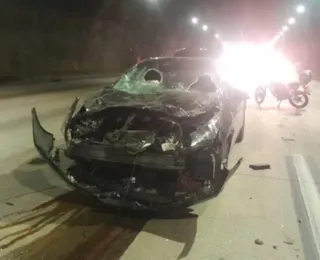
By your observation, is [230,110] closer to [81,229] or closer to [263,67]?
[81,229]

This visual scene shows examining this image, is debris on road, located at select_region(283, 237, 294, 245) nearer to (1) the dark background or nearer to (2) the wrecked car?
(2) the wrecked car

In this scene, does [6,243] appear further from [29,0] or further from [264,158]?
[29,0]

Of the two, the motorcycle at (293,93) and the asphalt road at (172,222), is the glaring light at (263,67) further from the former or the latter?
the asphalt road at (172,222)

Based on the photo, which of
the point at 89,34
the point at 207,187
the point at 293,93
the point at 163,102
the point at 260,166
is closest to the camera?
the point at 207,187

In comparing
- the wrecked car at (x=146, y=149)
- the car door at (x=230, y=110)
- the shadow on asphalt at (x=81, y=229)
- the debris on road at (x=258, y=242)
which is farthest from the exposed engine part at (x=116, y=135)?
the debris on road at (x=258, y=242)

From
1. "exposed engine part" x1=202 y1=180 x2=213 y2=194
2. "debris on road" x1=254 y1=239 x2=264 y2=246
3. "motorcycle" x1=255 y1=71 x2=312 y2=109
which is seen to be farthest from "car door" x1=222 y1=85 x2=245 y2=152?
"motorcycle" x1=255 y1=71 x2=312 y2=109

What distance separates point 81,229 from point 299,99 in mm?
13073

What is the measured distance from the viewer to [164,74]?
25.9 ft

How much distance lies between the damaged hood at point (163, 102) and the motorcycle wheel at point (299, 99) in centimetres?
1040

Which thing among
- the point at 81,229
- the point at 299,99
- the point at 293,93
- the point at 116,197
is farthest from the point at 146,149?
the point at 299,99

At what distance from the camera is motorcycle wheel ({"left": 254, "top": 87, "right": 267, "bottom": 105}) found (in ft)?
56.2

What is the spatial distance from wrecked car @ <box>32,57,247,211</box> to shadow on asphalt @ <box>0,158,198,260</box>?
0.85 ft

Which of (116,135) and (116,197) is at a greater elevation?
(116,135)

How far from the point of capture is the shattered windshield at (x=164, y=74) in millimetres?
7453
